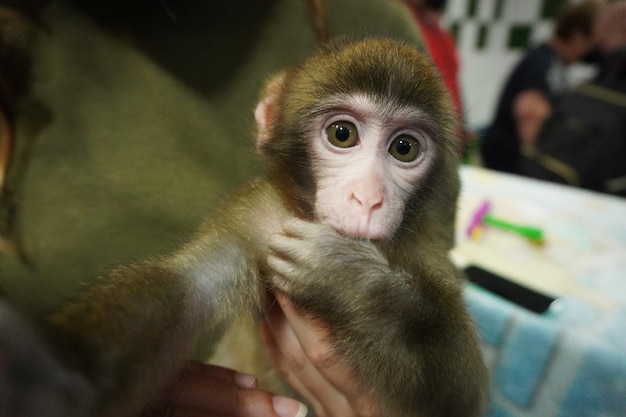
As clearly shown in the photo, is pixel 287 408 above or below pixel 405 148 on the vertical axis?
below

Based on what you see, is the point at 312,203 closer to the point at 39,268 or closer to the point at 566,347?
the point at 39,268

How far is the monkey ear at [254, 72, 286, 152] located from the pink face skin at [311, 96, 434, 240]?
140 millimetres

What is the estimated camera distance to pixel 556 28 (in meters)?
4.26

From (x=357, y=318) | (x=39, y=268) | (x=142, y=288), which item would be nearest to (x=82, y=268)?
(x=39, y=268)

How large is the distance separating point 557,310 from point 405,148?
2.42 feet

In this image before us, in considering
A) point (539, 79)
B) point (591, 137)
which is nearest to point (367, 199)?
point (591, 137)

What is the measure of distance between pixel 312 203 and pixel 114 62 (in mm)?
616

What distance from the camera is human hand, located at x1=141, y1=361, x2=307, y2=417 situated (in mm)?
885

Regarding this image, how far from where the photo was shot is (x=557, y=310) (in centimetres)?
137

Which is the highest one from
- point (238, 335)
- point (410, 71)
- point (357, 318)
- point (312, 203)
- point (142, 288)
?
point (410, 71)

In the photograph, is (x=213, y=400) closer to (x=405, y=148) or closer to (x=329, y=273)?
(x=329, y=273)

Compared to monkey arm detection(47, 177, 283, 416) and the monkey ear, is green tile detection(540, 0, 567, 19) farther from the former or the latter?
monkey arm detection(47, 177, 283, 416)

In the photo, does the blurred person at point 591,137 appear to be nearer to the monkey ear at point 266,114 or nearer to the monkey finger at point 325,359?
the monkey ear at point 266,114

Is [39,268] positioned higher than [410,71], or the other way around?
[410,71]
